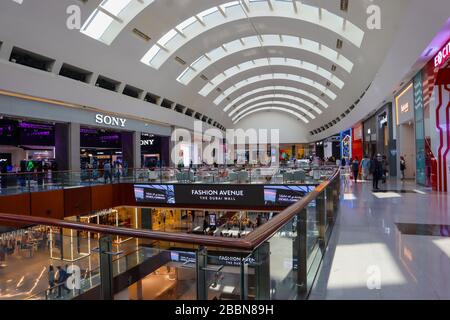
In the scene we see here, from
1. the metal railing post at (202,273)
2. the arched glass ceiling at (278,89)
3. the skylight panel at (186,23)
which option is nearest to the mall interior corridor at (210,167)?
the metal railing post at (202,273)

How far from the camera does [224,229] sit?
2334 centimetres

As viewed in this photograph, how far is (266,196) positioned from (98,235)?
1263cm

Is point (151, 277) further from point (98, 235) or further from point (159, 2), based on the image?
point (159, 2)

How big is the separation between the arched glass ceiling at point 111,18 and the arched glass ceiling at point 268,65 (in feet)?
44.2

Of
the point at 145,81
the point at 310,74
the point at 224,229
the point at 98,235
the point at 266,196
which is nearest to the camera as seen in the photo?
the point at 98,235

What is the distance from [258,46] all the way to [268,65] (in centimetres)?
489

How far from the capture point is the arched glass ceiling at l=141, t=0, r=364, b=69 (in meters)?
16.7

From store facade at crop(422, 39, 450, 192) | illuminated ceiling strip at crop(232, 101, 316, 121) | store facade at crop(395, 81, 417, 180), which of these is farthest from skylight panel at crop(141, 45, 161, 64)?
illuminated ceiling strip at crop(232, 101, 316, 121)

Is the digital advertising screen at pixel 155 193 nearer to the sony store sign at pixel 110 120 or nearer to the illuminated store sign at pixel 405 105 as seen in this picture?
the sony store sign at pixel 110 120

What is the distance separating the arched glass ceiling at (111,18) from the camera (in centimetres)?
1479

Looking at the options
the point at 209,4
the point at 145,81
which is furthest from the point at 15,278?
the point at 145,81

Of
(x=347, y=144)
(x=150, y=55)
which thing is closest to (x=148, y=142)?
(x=150, y=55)

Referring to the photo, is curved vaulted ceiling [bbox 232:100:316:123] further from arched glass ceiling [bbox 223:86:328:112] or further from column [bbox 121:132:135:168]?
column [bbox 121:132:135:168]

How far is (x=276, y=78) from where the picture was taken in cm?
3247
